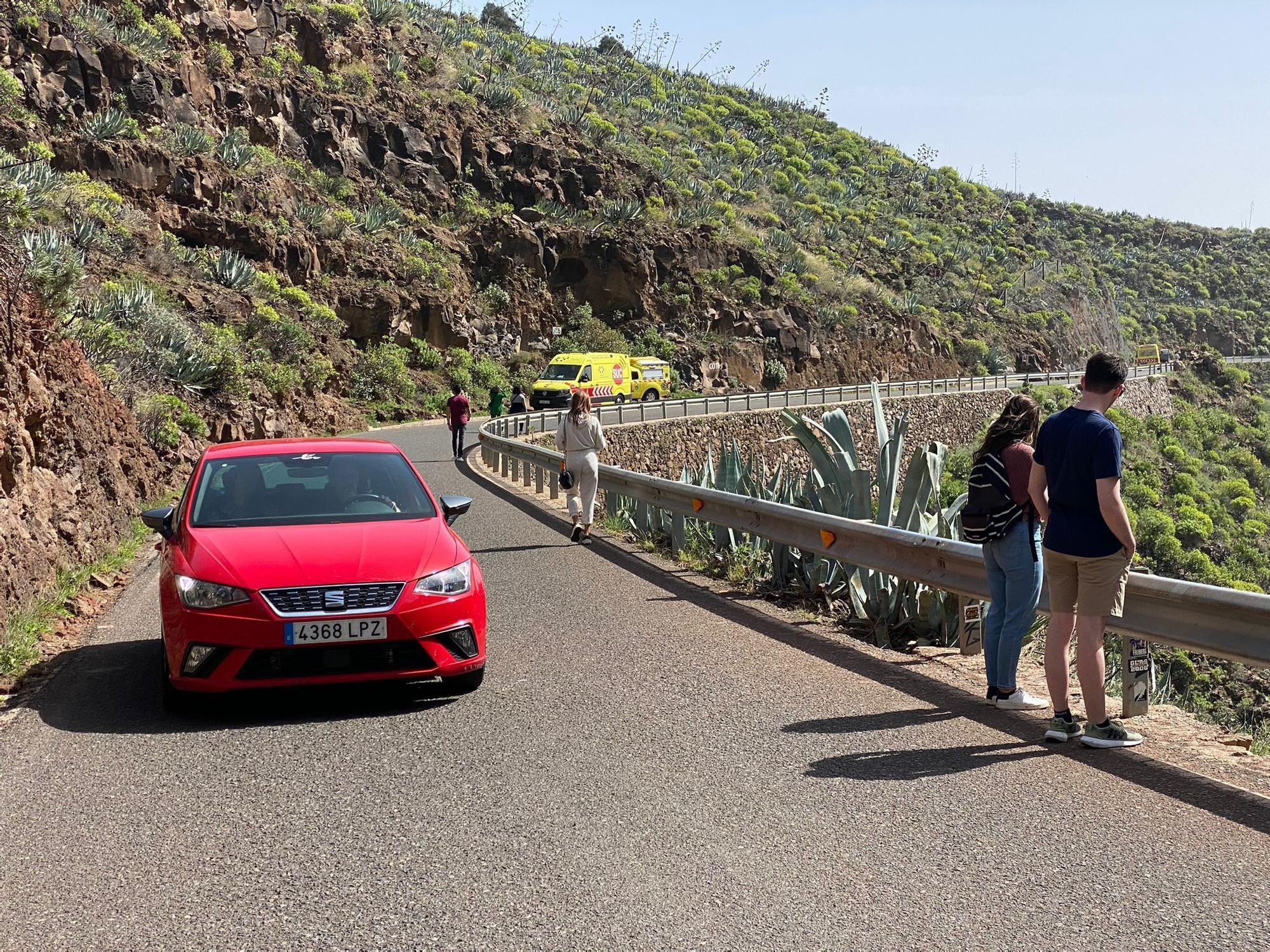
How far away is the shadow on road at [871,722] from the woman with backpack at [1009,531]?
1.37 feet

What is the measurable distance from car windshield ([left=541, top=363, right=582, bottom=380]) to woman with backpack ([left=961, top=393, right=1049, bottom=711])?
36600mm

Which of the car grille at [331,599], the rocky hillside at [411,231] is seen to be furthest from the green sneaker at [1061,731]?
the rocky hillside at [411,231]

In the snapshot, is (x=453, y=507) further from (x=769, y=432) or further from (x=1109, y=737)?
(x=769, y=432)

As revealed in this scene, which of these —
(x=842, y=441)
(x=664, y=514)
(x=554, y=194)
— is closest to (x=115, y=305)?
(x=664, y=514)

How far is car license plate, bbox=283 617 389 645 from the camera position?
6.16 m

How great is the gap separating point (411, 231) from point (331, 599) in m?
47.0

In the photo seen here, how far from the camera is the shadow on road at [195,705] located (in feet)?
20.7

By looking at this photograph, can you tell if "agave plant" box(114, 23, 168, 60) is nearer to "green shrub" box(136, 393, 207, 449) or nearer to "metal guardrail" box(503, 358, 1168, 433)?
"metal guardrail" box(503, 358, 1168, 433)

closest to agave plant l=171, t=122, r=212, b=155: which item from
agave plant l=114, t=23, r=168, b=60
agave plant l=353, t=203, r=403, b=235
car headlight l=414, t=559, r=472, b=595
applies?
agave plant l=114, t=23, r=168, b=60

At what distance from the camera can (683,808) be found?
4.86m

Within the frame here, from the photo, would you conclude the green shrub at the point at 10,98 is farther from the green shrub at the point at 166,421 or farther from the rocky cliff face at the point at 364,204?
the green shrub at the point at 166,421

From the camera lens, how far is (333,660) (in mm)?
6262

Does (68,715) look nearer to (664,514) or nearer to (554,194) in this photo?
(664,514)

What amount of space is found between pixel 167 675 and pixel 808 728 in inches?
132
